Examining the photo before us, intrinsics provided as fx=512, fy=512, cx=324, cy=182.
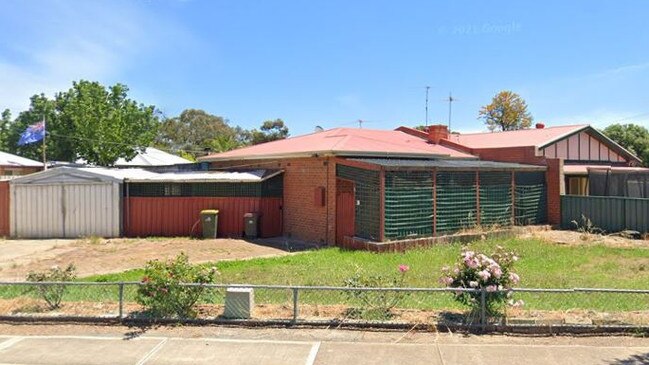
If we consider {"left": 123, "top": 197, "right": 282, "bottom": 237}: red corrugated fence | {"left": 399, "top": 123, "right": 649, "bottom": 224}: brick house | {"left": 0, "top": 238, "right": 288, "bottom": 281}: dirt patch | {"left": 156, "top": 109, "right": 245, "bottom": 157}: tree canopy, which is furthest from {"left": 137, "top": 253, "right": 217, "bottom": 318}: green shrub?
{"left": 156, "top": 109, "right": 245, "bottom": 157}: tree canopy

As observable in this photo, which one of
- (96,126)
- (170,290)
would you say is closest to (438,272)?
(170,290)

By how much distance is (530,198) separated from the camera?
19.7m

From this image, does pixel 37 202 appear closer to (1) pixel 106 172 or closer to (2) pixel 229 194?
(1) pixel 106 172

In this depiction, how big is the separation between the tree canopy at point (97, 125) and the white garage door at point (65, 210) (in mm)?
16655

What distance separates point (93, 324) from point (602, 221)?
59.4ft

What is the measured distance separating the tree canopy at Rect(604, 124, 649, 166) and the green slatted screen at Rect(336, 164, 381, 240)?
156ft

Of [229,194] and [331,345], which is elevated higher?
[229,194]

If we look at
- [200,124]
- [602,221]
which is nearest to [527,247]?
A: [602,221]

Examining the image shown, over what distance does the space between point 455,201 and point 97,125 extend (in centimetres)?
2694

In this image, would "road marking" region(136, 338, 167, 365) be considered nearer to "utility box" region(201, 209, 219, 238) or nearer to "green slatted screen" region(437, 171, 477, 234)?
"green slatted screen" region(437, 171, 477, 234)

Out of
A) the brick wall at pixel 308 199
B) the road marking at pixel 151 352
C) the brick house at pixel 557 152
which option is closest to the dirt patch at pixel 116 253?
the brick wall at pixel 308 199

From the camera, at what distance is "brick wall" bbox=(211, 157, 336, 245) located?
55.1 feet

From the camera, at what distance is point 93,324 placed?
7.55 m

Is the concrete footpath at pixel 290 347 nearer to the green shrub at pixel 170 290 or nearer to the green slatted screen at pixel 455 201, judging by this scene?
the green shrub at pixel 170 290
